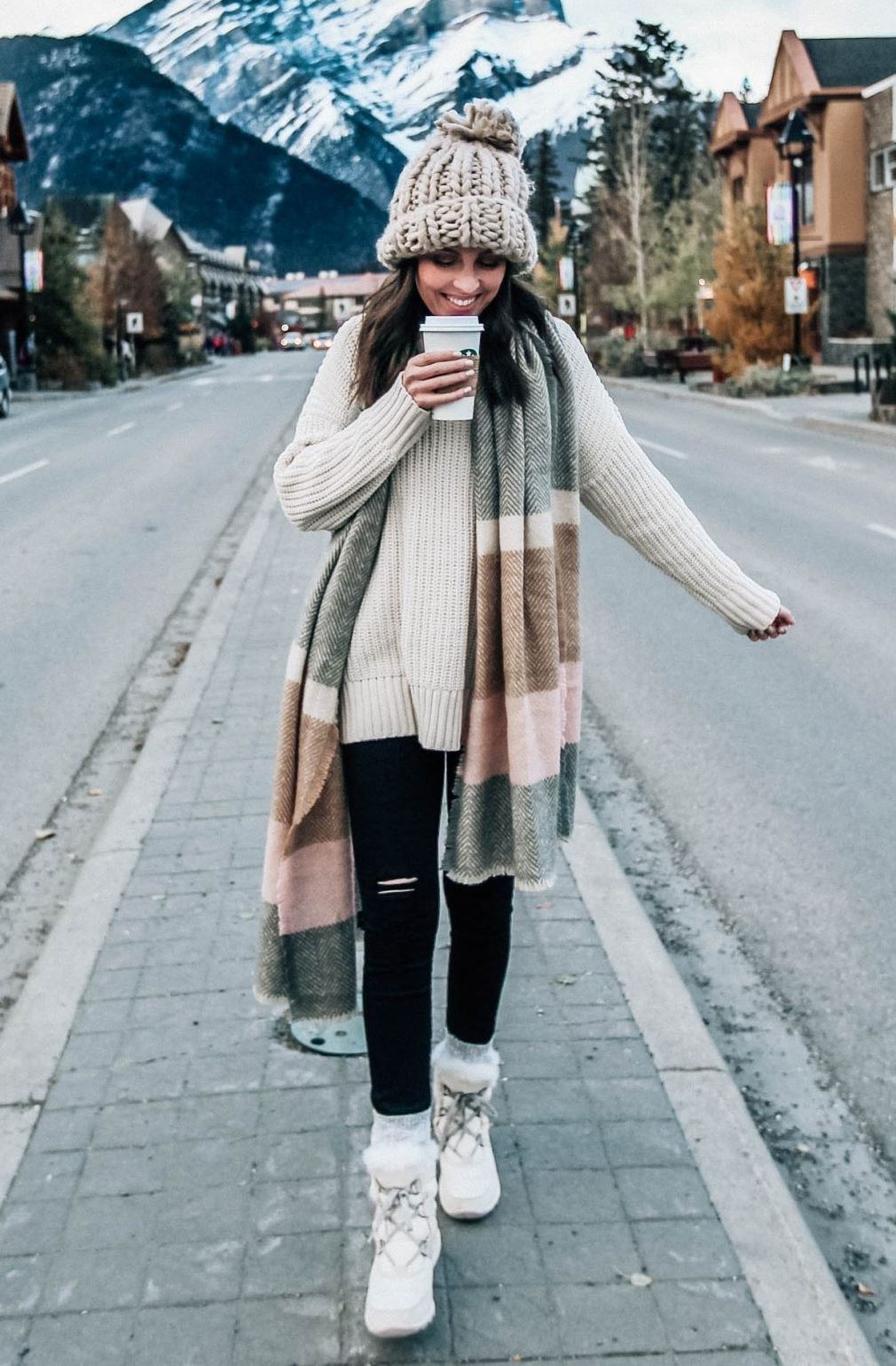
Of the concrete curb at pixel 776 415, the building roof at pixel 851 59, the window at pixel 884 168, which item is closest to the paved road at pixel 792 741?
the concrete curb at pixel 776 415

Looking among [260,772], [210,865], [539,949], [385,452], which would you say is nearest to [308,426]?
[385,452]

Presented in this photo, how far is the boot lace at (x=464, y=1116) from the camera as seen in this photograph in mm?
2998

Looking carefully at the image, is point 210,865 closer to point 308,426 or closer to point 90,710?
point 308,426

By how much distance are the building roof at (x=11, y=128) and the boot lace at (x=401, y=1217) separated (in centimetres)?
6141

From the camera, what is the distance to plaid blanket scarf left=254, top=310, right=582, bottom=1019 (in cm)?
263

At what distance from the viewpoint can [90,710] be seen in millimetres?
7727

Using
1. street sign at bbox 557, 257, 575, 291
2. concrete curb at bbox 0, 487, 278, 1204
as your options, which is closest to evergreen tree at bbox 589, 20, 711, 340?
street sign at bbox 557, 257, 575, 291

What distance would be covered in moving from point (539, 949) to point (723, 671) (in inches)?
163

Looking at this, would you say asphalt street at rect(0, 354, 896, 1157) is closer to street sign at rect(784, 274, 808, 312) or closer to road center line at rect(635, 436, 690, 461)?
road center line at rect(635, 436, 690, 461)

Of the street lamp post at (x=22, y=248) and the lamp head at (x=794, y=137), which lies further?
the street lamp post at (x=22, y=248)

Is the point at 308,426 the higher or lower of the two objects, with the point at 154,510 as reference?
higher

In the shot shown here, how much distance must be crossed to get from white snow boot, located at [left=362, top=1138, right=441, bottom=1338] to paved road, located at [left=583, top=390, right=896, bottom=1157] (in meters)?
1.19

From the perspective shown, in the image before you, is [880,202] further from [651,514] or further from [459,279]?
[459,279]

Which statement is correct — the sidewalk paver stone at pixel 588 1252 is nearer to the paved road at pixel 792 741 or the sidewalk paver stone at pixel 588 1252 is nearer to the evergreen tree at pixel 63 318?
the paved road at pixel 792 741
